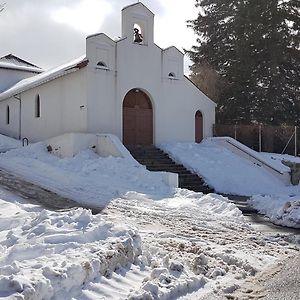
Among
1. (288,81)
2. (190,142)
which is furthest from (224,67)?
(190,142)

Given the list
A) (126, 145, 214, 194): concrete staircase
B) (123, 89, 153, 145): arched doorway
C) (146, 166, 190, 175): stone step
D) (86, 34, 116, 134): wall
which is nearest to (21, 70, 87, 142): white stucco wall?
(86, 34, 116, 134): wall

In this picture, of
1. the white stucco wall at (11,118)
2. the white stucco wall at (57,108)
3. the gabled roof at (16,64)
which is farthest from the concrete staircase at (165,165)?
the gabled roof at (16,64)

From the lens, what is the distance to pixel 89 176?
16734 millimetres

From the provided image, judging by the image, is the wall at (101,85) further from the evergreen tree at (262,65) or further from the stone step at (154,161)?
the evergreen tree at (262,65)

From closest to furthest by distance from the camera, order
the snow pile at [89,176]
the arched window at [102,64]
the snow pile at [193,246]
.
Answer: the snow pile at [193,246]
the snow pile at [89,176]
the arched window at [102,64]

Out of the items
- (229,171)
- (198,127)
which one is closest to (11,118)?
(198,127)

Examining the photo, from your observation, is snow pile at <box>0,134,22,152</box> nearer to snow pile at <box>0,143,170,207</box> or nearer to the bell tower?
snow pile at <box>0,143,170,207</box>

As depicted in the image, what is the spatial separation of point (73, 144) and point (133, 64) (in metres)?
5.87

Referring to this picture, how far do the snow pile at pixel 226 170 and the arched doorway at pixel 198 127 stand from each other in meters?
2.62

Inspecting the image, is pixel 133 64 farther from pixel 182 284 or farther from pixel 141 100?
pixel 182 284

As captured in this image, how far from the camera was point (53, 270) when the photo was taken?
18.2 feet

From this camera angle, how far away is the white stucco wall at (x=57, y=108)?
22594mm

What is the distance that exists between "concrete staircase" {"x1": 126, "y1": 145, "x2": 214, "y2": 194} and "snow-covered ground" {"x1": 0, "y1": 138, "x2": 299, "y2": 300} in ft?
16.9

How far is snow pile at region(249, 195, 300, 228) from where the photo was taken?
12.3 m
